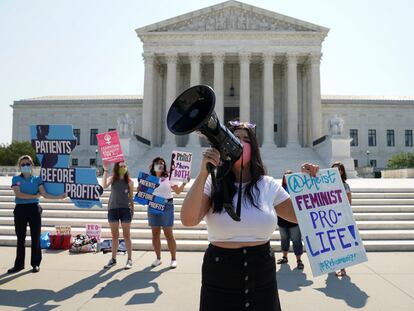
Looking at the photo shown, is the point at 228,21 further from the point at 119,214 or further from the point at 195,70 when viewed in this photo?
the point at 119,214

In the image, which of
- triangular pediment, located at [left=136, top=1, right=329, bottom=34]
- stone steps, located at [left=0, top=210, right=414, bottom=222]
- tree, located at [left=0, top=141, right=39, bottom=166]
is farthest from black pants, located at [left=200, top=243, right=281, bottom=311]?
tree, located at [left=0, top=141, right=39, bottom=166]

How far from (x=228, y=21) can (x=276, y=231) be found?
37.6 m

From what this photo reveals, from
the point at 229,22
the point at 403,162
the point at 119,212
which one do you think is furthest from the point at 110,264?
the point at 403,162

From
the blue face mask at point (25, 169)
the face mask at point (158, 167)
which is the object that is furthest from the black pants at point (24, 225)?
the face mask at point (158, 167)

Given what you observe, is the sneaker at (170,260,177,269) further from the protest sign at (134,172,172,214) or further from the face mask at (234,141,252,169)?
the face mask at (234,141,252,169)

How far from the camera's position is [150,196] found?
8219 mm

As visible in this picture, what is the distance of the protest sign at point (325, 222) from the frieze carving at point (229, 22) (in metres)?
41.7

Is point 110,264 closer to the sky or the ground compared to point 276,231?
closer to the ground

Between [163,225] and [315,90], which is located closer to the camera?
[163,225]

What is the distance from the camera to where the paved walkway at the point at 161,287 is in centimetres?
551

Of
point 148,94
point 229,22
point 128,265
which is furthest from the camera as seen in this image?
point 229,22

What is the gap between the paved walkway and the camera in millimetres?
Answer: 5513

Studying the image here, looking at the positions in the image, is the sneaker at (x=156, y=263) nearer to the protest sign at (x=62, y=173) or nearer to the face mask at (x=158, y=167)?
the protest sign at (x=62, y=173)

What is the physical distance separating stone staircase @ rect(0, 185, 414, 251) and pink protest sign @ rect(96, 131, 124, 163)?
231 centimetres
